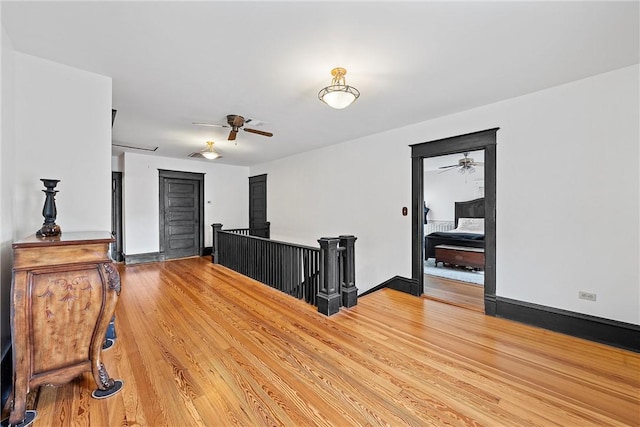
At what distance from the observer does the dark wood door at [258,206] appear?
292 inches

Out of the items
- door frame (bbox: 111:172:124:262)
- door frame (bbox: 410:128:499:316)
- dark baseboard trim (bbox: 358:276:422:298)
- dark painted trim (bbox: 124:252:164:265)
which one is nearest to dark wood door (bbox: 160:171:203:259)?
dark painted trim (bbox: 124:252:164:265)

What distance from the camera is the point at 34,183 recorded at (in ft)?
7.38

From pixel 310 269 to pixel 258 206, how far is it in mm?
4545

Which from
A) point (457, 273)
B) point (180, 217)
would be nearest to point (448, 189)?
point (457, 273)

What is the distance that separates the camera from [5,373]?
1820 mm

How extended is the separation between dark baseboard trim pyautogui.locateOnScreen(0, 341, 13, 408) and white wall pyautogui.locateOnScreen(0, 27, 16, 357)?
0.05m

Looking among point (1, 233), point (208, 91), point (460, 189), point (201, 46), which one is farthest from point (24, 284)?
point (460, 189)

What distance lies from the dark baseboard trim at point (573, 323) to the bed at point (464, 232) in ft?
8.56

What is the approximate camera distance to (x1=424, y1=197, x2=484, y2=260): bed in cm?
569

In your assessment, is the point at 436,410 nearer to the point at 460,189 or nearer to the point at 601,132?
the point at 601,132

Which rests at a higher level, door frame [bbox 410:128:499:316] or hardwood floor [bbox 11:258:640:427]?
door frame [bbox 410:128:499:316]

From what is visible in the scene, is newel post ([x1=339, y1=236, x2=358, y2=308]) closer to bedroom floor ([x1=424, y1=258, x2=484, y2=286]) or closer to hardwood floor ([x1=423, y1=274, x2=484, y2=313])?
hardwood floor ([x1=423, y1=274, x2=484, y2=313])

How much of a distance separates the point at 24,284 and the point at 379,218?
4028mm

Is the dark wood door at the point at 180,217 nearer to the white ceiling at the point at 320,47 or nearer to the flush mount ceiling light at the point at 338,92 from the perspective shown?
the white ceiling at the point at 320,47
